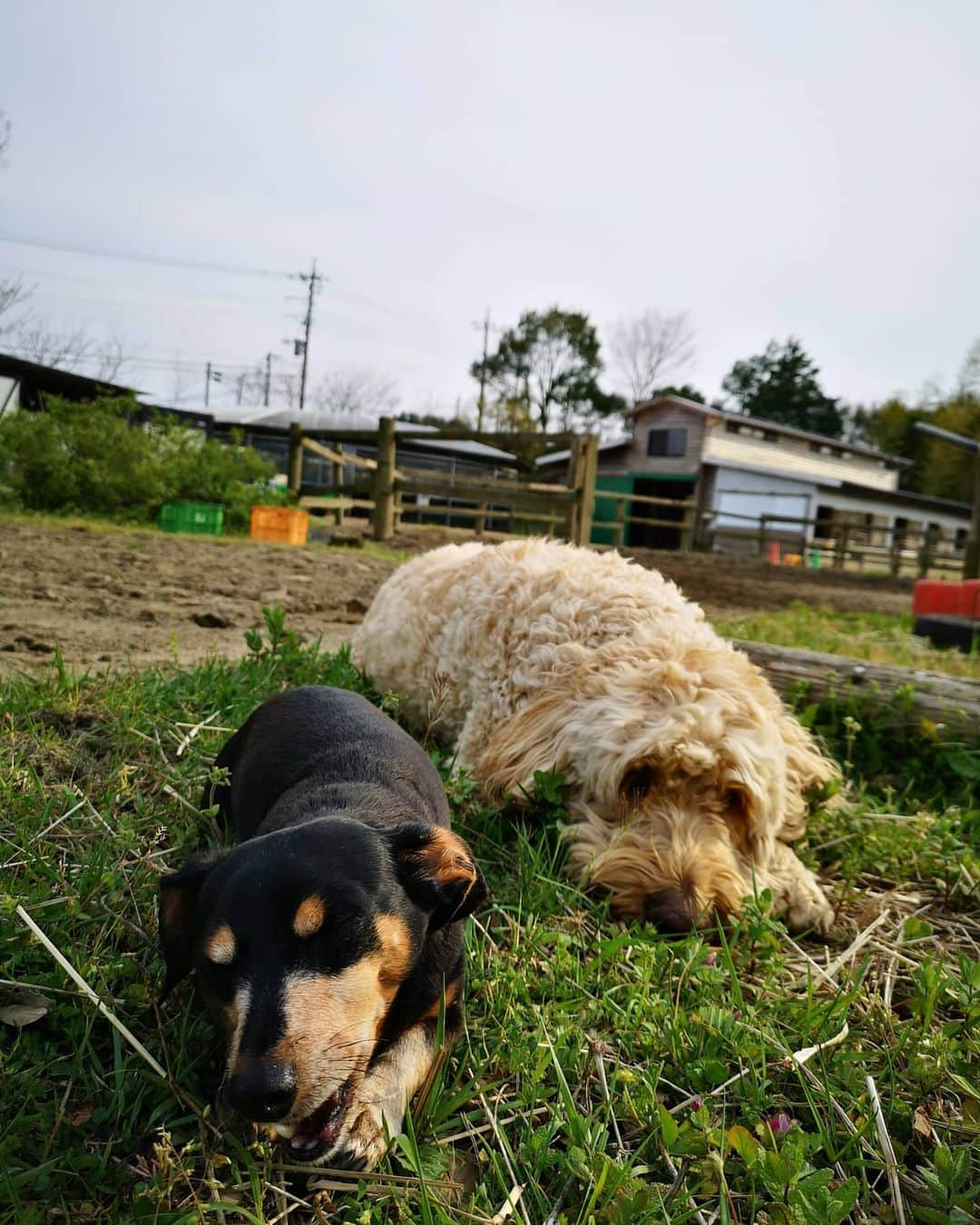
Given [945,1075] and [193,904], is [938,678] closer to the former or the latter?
[945,1075]

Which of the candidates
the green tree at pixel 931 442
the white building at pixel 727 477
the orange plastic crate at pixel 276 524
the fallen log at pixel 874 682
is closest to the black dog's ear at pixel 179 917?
the fallen log at pixel 874 682

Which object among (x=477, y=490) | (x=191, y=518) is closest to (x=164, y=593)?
(x=191, y=518)

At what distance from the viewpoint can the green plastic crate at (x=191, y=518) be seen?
15382 millimetres

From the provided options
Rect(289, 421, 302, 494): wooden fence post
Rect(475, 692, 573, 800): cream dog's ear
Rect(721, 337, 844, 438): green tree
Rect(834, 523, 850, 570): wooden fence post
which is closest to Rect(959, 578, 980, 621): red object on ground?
Rect(475, 692, 573, 800): cream dog's ear

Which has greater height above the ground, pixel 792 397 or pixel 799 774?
pixel 792 397

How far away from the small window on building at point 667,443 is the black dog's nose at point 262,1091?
44928mm

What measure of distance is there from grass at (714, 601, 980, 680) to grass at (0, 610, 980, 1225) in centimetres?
369

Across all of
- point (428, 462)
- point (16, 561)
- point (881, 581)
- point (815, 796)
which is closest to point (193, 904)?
point (815, 796)

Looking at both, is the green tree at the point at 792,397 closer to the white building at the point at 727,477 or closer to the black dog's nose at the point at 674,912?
the white building at the point at 727,477

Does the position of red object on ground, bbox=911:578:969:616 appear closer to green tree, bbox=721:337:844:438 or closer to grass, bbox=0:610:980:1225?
grass, bbox=0:610:980:1225

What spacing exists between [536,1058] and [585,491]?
14094 millimetres

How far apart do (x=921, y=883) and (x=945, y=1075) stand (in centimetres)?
152

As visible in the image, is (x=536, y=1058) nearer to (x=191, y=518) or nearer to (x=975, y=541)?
(x=975, y=541)

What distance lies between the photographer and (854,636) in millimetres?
9117
